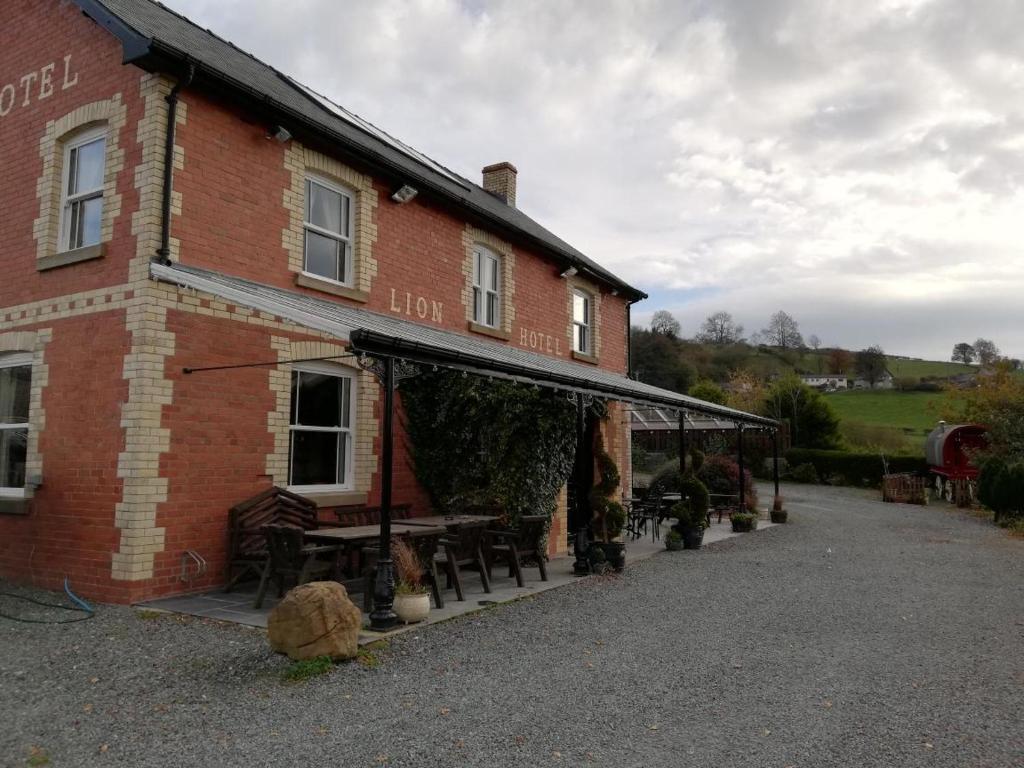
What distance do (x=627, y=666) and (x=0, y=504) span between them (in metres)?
6.88

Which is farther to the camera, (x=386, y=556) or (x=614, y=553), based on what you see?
(x=614, y=553)

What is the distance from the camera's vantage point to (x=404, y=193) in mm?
10227

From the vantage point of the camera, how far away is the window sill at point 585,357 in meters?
15.0

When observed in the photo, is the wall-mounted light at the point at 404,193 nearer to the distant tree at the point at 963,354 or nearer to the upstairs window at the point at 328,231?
the upstairs window at the point at 328,231

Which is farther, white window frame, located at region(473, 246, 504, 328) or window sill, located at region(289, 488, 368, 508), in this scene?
white window frame, located at region(473, 246, 504, 328)

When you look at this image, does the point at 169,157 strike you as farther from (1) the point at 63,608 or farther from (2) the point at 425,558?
(2) the point at 425,558

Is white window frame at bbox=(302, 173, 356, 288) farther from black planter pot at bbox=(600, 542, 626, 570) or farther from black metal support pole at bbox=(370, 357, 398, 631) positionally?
black planter pot at bbox=(600, 542, 626, 570)

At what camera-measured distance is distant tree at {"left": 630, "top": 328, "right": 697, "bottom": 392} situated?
144 feet

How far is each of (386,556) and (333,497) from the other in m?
2.84

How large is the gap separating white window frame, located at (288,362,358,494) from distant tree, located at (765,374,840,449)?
25.4 m

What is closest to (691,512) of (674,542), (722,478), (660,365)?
(674,542)

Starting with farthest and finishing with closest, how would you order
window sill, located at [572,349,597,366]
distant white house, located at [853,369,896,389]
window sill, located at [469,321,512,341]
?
distant white house, located at [853,369,896,389] → window sill, located at [572,349,597,366] → window sill, located at [469,321,512,341]

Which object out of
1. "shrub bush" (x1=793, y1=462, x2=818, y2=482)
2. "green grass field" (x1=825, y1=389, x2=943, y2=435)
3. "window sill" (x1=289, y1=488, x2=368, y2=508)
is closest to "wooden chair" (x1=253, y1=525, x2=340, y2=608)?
"window sill" (x1=289, y1=488, x2=368, y2=508)

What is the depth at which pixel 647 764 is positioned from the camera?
365cm
